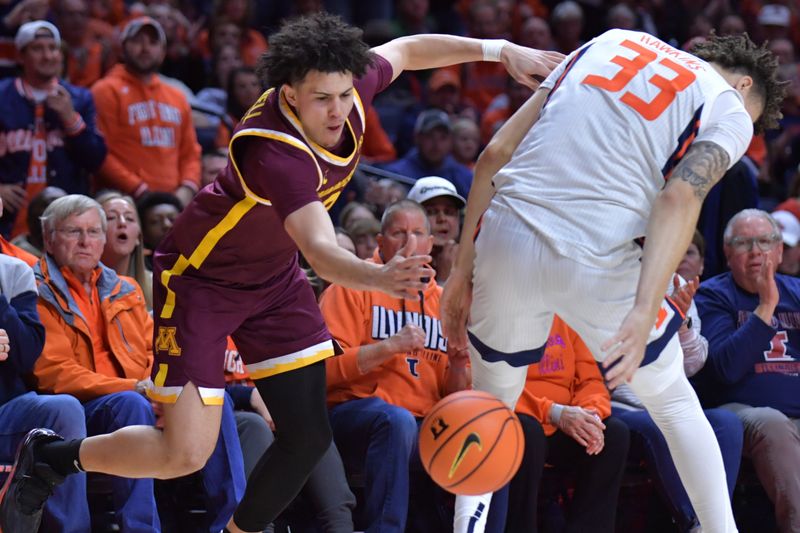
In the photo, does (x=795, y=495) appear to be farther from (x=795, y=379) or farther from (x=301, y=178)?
(x=301, y=178)

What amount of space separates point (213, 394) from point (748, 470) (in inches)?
127

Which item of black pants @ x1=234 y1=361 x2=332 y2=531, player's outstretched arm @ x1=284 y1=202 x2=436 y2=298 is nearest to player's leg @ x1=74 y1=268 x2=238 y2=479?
black pants @ x1=234 y1=361 x2=332 y2=531

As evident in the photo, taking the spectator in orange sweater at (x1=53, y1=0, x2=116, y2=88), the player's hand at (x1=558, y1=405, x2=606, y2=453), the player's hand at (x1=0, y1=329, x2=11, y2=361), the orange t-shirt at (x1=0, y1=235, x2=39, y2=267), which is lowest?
the player's hand at (x1=558, y1=405, x2=606, y2=453)

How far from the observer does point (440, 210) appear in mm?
6926

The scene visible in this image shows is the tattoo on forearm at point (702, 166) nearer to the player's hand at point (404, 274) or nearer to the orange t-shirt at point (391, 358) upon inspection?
the player's hand at point (404, 274)

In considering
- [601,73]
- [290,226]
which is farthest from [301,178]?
[601,73]

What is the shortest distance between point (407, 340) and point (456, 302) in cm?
135

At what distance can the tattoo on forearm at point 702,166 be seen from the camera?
3648 millimetres

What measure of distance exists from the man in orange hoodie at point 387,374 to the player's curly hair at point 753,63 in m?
1.95

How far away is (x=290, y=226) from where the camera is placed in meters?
3.60

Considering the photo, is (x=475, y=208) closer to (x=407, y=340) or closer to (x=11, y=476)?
(x=407, y=340)

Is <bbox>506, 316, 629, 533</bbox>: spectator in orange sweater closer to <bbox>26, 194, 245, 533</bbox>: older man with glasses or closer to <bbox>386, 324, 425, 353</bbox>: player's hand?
<bbox>386, 324, 425, 353</bbox>: player's hand

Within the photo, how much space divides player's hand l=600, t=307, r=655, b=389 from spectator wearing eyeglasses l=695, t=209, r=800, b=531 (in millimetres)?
2645

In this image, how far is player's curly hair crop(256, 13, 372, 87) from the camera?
12.6 feet
